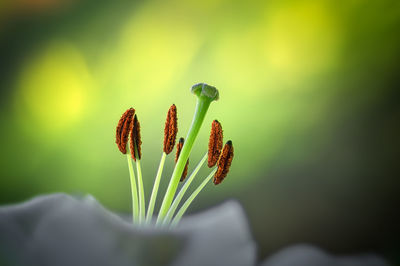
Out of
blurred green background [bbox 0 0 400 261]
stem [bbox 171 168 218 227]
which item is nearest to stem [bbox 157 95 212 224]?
stem [bbox 171 168 218 227]

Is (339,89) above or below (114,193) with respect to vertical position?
above

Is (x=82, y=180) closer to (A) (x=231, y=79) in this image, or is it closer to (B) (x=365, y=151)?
(A) (x=231, y=79)

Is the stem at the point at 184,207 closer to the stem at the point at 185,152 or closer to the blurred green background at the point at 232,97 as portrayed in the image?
the stem at the point at 185,152

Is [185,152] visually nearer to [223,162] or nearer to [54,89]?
[223,162]

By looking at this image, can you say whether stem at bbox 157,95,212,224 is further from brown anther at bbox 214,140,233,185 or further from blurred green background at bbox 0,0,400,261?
blurred green background at bbox 0,0,400,261

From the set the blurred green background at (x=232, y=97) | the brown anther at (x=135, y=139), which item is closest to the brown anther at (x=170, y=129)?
the brown anther at (x=135, y=139)

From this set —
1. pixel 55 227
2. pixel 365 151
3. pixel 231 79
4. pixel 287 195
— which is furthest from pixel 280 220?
pixel 55 227

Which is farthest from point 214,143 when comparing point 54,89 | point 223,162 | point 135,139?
point 54,89

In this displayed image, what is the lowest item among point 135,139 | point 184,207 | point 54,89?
point 184,207
